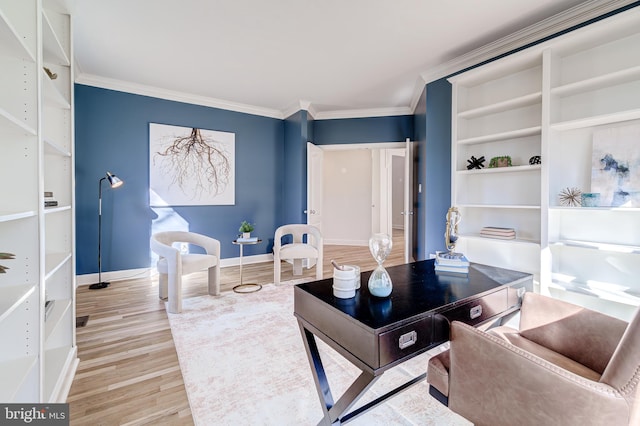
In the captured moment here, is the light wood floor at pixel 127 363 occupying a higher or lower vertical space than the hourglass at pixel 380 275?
lower

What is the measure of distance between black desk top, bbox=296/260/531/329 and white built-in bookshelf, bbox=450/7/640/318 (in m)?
1.16

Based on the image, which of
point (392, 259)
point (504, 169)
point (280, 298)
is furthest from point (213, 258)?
point (392, 259)

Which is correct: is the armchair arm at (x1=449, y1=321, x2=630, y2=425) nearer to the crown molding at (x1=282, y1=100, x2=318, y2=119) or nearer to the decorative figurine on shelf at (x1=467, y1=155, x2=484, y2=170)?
the decorative figurine on shelf at (x1=467, y1=155, x2=484, y2=170)

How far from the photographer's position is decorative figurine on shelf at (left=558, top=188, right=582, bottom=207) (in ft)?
7.50

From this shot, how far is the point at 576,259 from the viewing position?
2.38 metres

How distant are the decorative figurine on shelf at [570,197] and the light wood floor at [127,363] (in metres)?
3.06

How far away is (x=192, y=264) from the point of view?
289 cm

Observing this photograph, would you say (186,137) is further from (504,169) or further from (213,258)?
(504,169)

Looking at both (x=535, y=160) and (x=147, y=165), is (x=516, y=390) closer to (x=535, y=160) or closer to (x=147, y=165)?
(x=535, y=160)

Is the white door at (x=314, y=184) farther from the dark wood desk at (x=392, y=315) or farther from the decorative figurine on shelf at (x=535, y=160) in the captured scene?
the dark wood desk at (x=392, y=315)

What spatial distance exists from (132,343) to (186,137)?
296 cm

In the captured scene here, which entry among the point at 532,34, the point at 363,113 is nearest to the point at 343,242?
the point at 363,113

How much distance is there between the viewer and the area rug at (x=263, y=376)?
4.82 feet

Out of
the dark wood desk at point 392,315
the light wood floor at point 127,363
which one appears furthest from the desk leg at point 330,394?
the light wood floor at point 127,363
